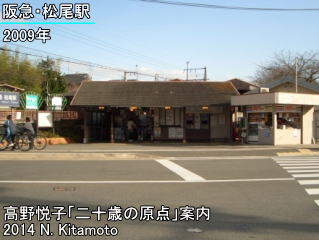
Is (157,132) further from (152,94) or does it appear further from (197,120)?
(197,120)

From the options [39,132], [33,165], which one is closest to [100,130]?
[39,132]

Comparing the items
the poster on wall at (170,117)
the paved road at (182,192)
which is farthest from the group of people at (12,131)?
the poster on wall at (170,117)

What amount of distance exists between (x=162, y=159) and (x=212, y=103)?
11.8 metres

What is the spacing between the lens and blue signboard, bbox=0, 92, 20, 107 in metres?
28.5

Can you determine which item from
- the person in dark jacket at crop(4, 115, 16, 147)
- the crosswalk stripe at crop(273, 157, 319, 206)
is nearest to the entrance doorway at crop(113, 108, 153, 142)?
the person in dark jacket at crop(4, 115, 16, 147)

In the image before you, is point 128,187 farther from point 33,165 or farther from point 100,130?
point 100,130

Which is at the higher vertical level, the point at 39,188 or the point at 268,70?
the point at 268,70

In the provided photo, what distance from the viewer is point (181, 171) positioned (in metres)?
15.6

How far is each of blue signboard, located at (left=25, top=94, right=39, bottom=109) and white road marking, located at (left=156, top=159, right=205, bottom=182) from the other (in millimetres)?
13025

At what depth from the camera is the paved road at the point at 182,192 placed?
787 cm

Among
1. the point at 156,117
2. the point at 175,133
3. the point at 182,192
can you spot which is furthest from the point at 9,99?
the point at 182,192

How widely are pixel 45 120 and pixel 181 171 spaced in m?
16.8

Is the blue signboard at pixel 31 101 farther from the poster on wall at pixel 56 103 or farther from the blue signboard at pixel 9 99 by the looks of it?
the poster on wall at pixel 56 103

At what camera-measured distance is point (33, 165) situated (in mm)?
16953
